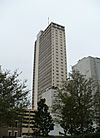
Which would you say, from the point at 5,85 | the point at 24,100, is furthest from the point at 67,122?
the point at 5,85

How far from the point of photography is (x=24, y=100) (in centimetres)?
2397

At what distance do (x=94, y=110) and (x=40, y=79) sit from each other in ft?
387

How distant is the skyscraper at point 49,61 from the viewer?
13650cm

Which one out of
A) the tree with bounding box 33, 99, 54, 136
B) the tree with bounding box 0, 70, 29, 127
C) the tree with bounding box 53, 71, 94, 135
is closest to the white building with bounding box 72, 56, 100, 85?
the tree with bounding box 33, 99, 54, 136

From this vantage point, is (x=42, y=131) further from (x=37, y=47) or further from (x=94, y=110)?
(x=37, y=47)

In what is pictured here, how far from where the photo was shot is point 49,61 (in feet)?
469

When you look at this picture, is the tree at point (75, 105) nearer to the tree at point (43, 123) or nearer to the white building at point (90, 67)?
the tree at point (43, 123)

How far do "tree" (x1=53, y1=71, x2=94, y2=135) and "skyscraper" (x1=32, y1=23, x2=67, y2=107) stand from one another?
99166mm

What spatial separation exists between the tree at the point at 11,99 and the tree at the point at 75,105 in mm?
6562

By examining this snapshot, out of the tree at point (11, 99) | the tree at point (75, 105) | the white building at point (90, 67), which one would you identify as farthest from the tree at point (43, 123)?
the tree at point (11, 99)

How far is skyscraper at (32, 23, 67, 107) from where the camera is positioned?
13650 centimetres

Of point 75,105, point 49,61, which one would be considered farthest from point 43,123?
point 49,61

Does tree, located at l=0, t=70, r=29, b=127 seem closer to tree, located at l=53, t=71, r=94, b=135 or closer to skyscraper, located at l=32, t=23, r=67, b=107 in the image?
tree, located at l=53, t=71, r=94, b=135

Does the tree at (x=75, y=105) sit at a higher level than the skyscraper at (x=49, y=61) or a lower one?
lower
